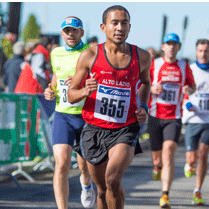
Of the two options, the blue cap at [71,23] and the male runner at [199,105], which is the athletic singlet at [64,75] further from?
the male runner at [199,105]

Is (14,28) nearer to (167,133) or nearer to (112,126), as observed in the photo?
(167,133)

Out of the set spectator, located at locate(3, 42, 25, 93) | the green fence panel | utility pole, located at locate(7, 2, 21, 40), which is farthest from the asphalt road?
utility pole, located at locate(7, 2, 21, 40)

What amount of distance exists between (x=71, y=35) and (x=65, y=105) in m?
0.80

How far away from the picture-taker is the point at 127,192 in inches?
304

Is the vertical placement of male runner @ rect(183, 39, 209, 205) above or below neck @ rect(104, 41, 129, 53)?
below

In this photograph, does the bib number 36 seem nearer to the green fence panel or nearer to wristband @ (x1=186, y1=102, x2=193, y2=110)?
wristband @ (x1=186, y1=102, x2=193, y2=110)

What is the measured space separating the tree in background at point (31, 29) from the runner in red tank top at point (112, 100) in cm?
12444

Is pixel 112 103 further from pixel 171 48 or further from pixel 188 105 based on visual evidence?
pixel 188 105

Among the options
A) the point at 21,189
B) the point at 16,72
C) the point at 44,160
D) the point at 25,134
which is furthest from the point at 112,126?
the point at 16,72

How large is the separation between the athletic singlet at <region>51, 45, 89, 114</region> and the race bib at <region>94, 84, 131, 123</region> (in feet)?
3.67

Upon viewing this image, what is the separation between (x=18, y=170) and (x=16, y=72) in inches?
97.1

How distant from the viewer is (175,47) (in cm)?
734

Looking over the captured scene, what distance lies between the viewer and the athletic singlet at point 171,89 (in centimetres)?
726

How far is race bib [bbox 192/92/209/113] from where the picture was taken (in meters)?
7.58
